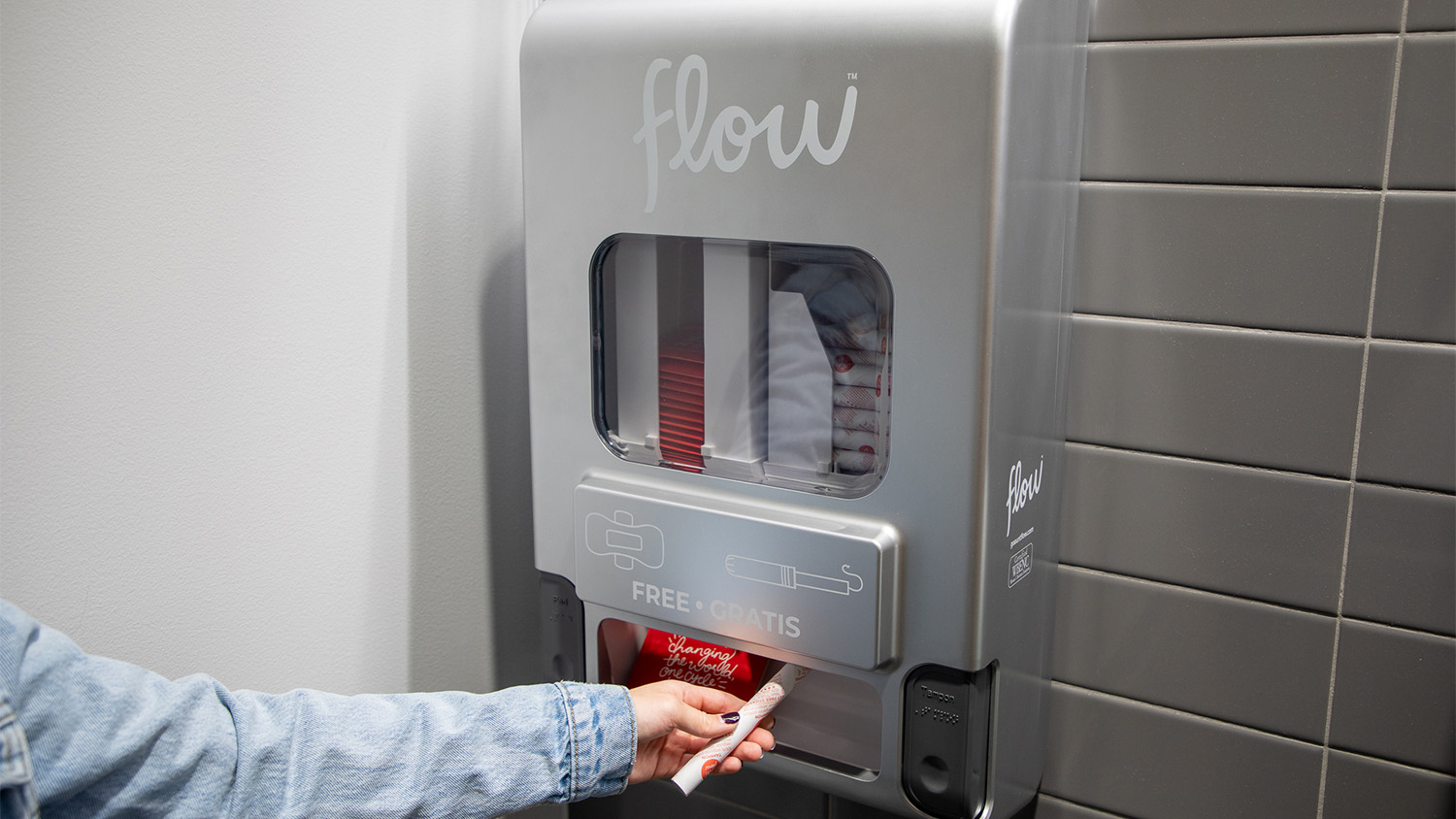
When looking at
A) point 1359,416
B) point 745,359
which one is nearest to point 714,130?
point 745,359

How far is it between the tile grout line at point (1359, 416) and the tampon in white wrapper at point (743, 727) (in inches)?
17.7

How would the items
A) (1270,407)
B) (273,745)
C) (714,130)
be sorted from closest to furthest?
(273,745), (714,130), (1270,407)

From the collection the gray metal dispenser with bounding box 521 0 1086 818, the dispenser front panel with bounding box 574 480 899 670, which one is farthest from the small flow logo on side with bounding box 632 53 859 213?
the dispenser front panel with bounding box 574 480 899 670

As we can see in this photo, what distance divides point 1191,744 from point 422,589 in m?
0.75

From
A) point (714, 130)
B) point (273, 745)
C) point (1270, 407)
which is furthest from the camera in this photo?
point (1270, 407)

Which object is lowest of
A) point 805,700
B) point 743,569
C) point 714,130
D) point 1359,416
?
point 805,700

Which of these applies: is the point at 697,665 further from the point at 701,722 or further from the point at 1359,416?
the point at 1359,416

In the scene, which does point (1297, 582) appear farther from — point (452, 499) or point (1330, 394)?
point (452, 499)

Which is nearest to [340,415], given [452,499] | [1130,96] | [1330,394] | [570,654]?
[452,499]

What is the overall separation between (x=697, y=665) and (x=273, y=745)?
38 cm

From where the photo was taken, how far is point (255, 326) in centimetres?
84

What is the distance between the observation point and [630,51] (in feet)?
2.71

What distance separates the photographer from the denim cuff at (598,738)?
77 centimetres

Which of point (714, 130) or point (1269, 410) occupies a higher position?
point (714, 130)
